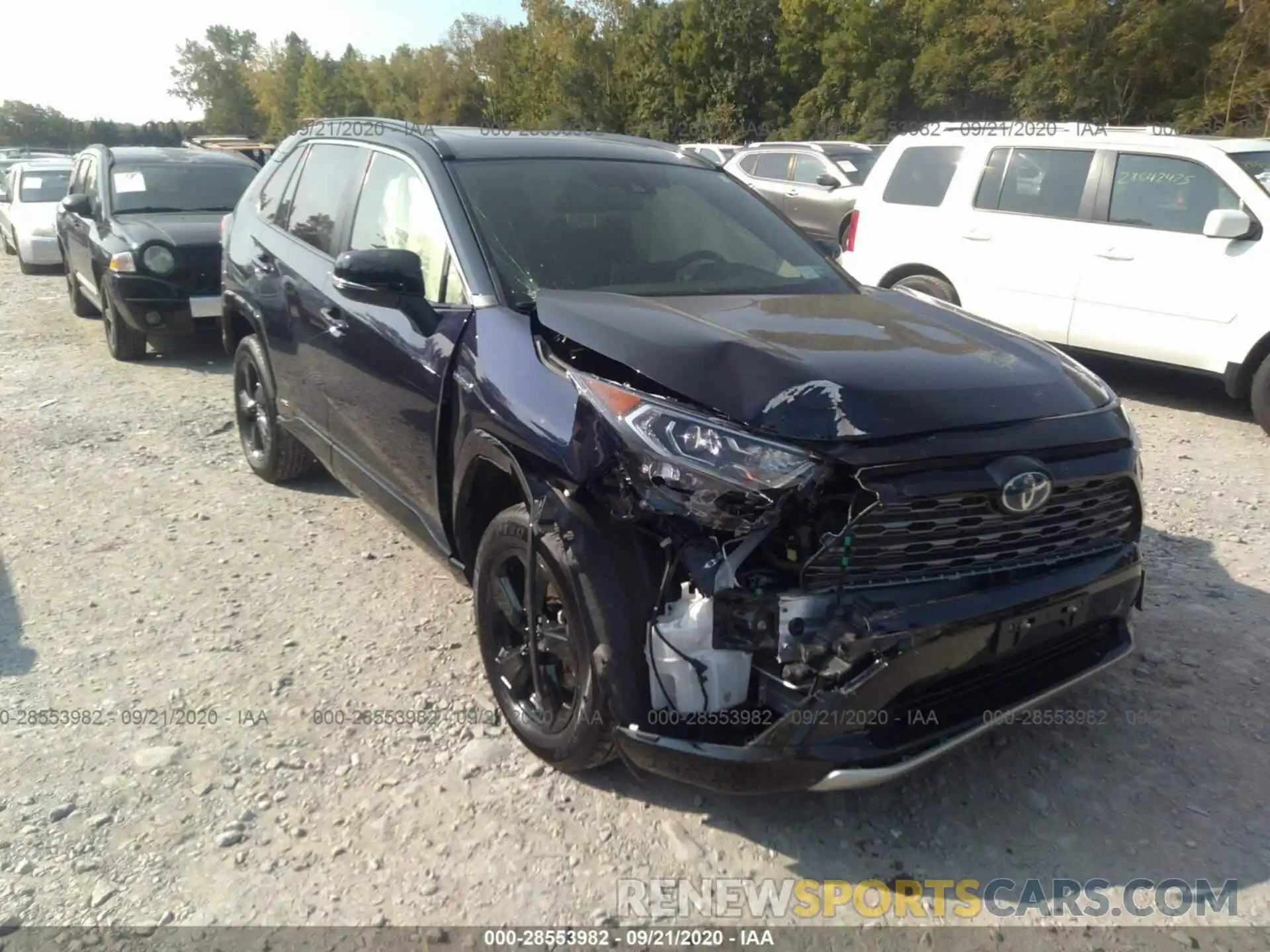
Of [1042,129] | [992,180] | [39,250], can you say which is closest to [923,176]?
[992,180]

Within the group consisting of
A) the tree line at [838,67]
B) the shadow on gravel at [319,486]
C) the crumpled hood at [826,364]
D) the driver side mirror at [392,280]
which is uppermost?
the tree line at [838,67]

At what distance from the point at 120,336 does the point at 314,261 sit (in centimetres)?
507

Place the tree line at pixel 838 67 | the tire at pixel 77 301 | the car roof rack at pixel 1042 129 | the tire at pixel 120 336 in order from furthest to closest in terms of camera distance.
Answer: the tree line at pixel 838 67 → the tire at pixel 77 301 → the tire at pixel 120 336 → the car roof rack at pixel 1042 129

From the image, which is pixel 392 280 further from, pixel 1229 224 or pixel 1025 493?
pixel 1229 224

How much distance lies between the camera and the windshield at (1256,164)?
20.7ft

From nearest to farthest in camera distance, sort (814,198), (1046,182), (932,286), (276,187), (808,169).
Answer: (276,187) → (1046,182) → (932,286) → (814,198) → (808,169)

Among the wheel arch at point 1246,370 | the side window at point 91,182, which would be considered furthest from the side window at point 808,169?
the side window at point 91,182

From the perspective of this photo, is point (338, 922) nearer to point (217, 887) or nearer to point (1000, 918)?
point (217, 887)

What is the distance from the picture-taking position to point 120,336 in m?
8.49

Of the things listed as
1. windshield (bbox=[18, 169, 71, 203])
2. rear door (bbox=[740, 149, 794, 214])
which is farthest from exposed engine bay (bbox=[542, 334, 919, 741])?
windshield (bbox=[18, 169, 71, 203])

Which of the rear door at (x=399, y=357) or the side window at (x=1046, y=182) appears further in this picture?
the side window at (x=1046, y=182)

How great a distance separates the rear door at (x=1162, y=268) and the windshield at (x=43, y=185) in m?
13.9

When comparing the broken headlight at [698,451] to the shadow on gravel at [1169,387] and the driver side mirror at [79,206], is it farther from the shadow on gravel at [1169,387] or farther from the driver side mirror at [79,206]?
the driver side mirror at [79,206]

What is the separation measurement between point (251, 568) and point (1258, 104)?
24.3m
